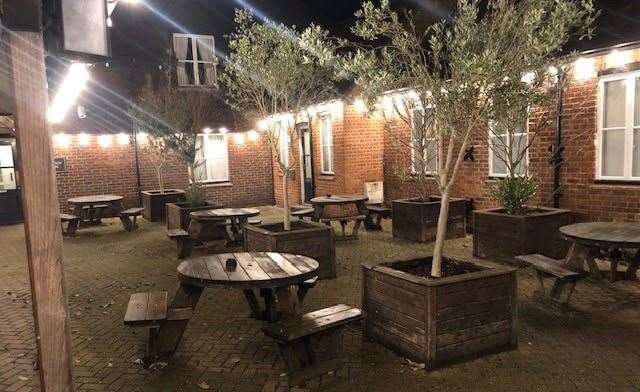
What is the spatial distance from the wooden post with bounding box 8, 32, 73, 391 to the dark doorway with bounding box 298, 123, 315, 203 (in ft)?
36.1

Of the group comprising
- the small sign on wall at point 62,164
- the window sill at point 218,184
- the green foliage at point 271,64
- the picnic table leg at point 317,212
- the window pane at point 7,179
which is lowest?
the picnic table leg at point 317,212

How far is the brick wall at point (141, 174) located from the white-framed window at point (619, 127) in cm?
1101

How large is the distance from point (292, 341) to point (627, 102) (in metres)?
6.18

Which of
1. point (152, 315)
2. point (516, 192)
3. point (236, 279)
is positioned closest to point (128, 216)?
point (152, 315)

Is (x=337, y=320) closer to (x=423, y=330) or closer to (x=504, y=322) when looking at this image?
(x=423, y=330)

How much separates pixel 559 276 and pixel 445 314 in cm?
177

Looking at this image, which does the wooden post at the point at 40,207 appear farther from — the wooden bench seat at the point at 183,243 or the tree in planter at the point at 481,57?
the wooden bench seat at the point at 183,243

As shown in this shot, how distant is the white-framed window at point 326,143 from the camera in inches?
489

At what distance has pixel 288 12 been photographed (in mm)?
15148

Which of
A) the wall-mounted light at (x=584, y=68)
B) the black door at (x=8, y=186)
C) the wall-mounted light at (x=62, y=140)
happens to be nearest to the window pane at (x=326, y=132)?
the wall-mounted light at (x=584, y=68)

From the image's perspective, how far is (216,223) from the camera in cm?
895

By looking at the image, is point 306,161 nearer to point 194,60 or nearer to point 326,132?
point 326,132

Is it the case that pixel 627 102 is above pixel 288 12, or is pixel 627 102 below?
below

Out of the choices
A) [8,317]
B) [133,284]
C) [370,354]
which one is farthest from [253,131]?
[370,354]
